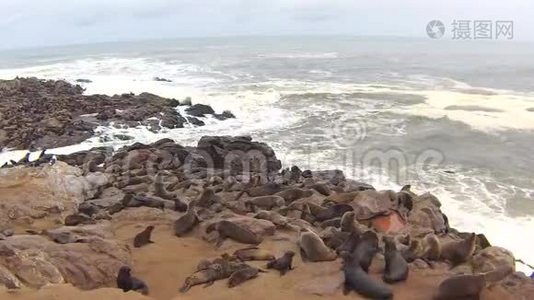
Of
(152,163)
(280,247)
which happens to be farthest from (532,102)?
(280,247)

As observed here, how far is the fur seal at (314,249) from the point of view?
6562mm

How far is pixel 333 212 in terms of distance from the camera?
28.9 ft

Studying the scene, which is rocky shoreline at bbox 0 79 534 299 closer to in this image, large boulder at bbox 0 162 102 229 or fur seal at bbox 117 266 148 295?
large boulder at bbox 0 162 102 229

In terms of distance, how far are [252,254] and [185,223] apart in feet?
5.30

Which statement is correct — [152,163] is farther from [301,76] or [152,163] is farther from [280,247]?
[301,76]

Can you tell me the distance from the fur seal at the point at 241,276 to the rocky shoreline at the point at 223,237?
1cm

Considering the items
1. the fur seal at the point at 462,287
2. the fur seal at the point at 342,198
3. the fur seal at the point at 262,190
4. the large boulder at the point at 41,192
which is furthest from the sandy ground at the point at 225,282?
the fur seal at the point at 262,190

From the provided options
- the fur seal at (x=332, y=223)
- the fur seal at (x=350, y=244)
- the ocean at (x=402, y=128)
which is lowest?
the ocean at (x=402, y=128)

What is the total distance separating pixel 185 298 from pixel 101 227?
2749mm

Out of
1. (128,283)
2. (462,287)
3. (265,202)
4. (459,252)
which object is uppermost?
(462,287)

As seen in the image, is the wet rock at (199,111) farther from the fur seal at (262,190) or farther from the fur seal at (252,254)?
the fur seal at (252,254)

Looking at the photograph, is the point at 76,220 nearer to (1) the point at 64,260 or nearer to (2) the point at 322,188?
(1) the point at 64,260

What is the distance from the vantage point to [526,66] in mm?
46438

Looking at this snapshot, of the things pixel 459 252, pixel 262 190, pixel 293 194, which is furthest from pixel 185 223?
pixel 459 252
